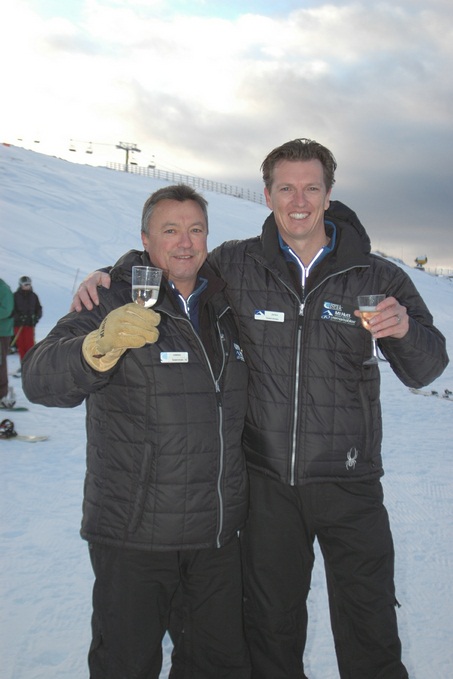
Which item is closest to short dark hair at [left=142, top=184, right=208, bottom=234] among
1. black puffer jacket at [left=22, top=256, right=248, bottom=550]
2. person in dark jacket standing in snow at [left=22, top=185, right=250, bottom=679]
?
person in dark jacket standing in snow at [left=22, top=185, right=250, bottom=679]

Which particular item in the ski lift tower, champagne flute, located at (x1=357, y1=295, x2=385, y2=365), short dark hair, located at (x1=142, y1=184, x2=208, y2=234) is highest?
the ski lift tower

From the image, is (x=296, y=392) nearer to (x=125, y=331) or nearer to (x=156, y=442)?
(x=156, y=442)

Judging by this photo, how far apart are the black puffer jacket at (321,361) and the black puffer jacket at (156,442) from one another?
1.04 ft

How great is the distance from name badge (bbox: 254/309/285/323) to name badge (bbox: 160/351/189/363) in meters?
0.49

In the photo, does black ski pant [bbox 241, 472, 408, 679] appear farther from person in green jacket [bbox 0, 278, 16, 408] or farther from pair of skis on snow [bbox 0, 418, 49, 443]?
person in green jacket [bbox 0, 278, 16, 408]

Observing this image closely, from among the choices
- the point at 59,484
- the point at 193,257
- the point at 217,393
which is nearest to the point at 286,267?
the point at 193,257

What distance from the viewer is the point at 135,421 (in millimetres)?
2293

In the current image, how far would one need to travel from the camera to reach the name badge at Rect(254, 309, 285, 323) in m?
2.66

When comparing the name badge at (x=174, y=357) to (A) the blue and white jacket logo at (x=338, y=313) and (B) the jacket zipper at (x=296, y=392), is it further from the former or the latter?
(A) the blue and white jacket logo at (x=338, y=313)

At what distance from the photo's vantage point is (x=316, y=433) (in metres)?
2.60

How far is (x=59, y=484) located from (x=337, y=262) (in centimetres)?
349

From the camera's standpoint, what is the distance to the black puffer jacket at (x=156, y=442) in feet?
7.47

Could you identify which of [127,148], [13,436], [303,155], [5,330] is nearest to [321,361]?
[303,155]

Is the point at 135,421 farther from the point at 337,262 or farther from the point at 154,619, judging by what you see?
the point at 337,262
